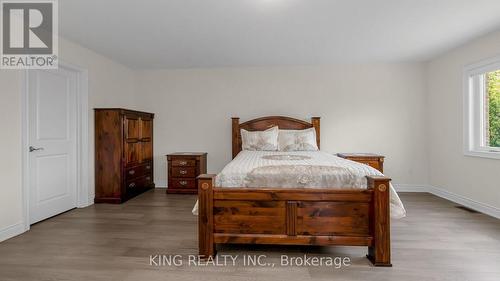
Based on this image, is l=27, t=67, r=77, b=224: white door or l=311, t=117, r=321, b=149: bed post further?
l=311, t=117, r=321, b=149: bed post

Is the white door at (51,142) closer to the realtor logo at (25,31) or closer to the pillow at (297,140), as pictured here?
the realtor logo at (25,31)

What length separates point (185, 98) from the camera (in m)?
4.93

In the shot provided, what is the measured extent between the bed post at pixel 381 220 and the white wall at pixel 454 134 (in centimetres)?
223

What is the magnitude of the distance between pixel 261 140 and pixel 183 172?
4.67ft

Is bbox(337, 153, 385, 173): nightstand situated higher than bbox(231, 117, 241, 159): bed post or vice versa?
bbox(231, 117, 241, 159): bed post

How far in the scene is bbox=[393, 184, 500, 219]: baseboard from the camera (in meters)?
3.22

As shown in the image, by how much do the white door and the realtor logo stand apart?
23cm

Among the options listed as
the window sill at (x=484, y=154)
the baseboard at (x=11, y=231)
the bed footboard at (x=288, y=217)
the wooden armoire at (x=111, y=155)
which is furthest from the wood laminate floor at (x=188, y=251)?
the window sill at (x=484, y=154)

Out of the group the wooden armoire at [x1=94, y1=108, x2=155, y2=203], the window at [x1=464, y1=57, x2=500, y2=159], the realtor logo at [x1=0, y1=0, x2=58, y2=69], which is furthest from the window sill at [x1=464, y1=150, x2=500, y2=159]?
the realtor logo at [x1=0, y1=0, x2=58, y2=69]

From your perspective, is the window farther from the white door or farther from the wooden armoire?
the white door

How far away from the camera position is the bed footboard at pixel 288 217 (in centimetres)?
203

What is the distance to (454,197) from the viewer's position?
390 centimetres

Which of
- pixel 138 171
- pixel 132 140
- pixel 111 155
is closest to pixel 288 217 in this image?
pixel 111 155

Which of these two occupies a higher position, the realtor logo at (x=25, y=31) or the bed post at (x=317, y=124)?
the realtor logo at (x=25, y=31)
